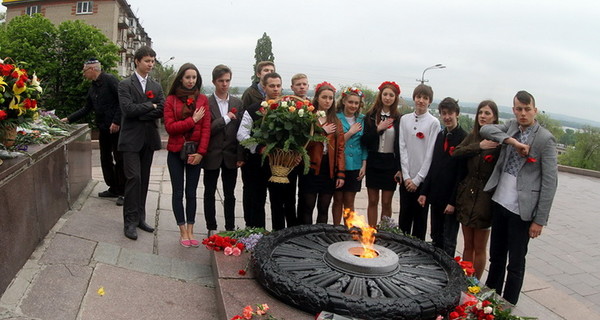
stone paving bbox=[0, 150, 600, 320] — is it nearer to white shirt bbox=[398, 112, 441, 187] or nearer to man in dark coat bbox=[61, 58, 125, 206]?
man in dark coat bbox=[61, 58, 125, 206]

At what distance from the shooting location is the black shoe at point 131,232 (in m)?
4.17

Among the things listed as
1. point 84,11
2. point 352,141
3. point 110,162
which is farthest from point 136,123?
point 84,11

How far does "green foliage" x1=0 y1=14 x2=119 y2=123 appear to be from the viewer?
50.6 feet

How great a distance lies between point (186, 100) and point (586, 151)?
1702 inches

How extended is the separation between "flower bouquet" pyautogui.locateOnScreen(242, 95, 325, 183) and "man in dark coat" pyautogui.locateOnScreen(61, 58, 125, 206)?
6.90ft

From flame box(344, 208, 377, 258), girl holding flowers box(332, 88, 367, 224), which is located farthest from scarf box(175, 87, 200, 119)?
flame box(344, 208, 377, 258)

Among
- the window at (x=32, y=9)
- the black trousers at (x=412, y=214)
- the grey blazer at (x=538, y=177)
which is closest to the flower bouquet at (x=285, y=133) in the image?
the black trousers at (x=412, y=214)

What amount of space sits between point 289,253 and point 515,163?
77.9 inches

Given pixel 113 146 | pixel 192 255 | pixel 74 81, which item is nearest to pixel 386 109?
pixel 192 255

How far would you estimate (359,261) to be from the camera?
312cm

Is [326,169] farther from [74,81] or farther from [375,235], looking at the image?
[74,81]

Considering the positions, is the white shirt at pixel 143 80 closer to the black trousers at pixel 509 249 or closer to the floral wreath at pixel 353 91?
the floral wreath at pixel 353 91

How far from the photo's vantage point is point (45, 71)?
15.2m

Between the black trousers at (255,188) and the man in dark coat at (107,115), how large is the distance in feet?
5.49
